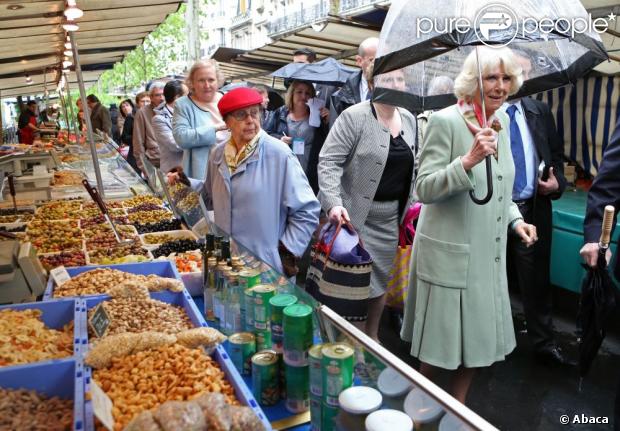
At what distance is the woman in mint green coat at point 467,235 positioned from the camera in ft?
8.52

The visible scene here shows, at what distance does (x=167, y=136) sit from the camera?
216 inches

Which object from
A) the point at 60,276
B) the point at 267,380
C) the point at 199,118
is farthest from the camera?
the point at 199,118

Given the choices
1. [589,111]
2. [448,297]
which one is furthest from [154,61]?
[448,297]

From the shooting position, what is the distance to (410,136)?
3.67 m

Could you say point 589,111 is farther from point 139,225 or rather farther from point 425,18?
point 139,225

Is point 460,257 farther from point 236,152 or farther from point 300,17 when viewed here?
point 300,17

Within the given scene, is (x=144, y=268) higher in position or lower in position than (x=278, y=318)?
lower

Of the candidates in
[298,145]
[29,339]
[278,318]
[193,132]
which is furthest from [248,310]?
[298,145]

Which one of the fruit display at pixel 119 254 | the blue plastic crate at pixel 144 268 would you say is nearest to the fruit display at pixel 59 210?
the fruit display at pixel 119 254

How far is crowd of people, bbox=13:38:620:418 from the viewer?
2.61 m

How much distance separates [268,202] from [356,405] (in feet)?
6.15

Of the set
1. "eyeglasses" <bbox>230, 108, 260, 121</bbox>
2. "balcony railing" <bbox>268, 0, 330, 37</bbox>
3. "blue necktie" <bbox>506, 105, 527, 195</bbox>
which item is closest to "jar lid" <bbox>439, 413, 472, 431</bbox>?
"eyeglasses" <bbox>230, 108, 260, 121</bbox>

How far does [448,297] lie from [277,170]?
118 cm

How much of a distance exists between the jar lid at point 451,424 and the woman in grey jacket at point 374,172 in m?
2.33
